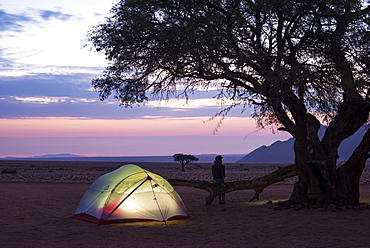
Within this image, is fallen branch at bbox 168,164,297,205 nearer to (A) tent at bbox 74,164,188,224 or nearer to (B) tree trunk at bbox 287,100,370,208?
(B) tree trunk at bbox 287,100,370,208

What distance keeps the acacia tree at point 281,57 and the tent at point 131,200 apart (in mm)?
4246

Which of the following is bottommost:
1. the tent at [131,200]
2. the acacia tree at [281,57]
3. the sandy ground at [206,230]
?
the sandy ground at [206,230]

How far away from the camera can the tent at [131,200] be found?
1399cm

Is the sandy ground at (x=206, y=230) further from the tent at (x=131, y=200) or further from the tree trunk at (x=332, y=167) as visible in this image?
the tree trunk at (x=332, y=167)

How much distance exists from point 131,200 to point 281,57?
666cm

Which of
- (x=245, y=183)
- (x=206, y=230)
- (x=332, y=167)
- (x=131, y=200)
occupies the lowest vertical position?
(x=206, y=230)

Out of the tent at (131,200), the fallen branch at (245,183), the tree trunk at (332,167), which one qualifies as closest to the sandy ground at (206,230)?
the tent at (131,200)

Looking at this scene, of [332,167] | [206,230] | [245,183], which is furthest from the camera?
[245,183]

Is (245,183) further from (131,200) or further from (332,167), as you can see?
(131,200)

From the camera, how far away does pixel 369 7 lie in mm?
14773

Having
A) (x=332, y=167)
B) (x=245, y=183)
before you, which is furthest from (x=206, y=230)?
(x=245, y=183)

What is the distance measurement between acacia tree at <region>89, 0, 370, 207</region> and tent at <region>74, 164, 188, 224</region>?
4246mm

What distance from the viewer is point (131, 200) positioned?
14.1 m

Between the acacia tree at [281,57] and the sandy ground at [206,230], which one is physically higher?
the acacia tree at [281,57]
